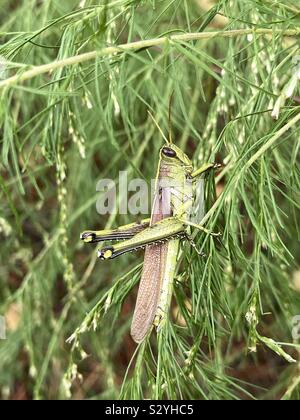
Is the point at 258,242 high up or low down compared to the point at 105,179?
down

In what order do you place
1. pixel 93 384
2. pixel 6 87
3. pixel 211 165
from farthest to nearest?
pixel 93 384 < pixel 211 165 < pixel 6 87

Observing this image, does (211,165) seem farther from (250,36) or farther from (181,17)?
(181,17)

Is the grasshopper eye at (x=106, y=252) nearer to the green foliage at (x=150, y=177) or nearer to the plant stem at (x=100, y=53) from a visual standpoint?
the green foliage at (x=150, y=177)

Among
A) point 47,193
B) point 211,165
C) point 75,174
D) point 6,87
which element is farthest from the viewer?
point 47,193

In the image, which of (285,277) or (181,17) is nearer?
(285,277)

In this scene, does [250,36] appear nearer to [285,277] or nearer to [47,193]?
[285,277]

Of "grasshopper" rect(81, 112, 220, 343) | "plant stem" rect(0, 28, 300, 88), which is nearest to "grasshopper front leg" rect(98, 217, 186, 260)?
"grasshopper" rect(81, 112, 220, 343)

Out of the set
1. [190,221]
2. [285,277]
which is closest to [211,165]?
[190,221]

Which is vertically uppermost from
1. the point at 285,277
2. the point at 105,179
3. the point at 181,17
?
the point at 181,17
